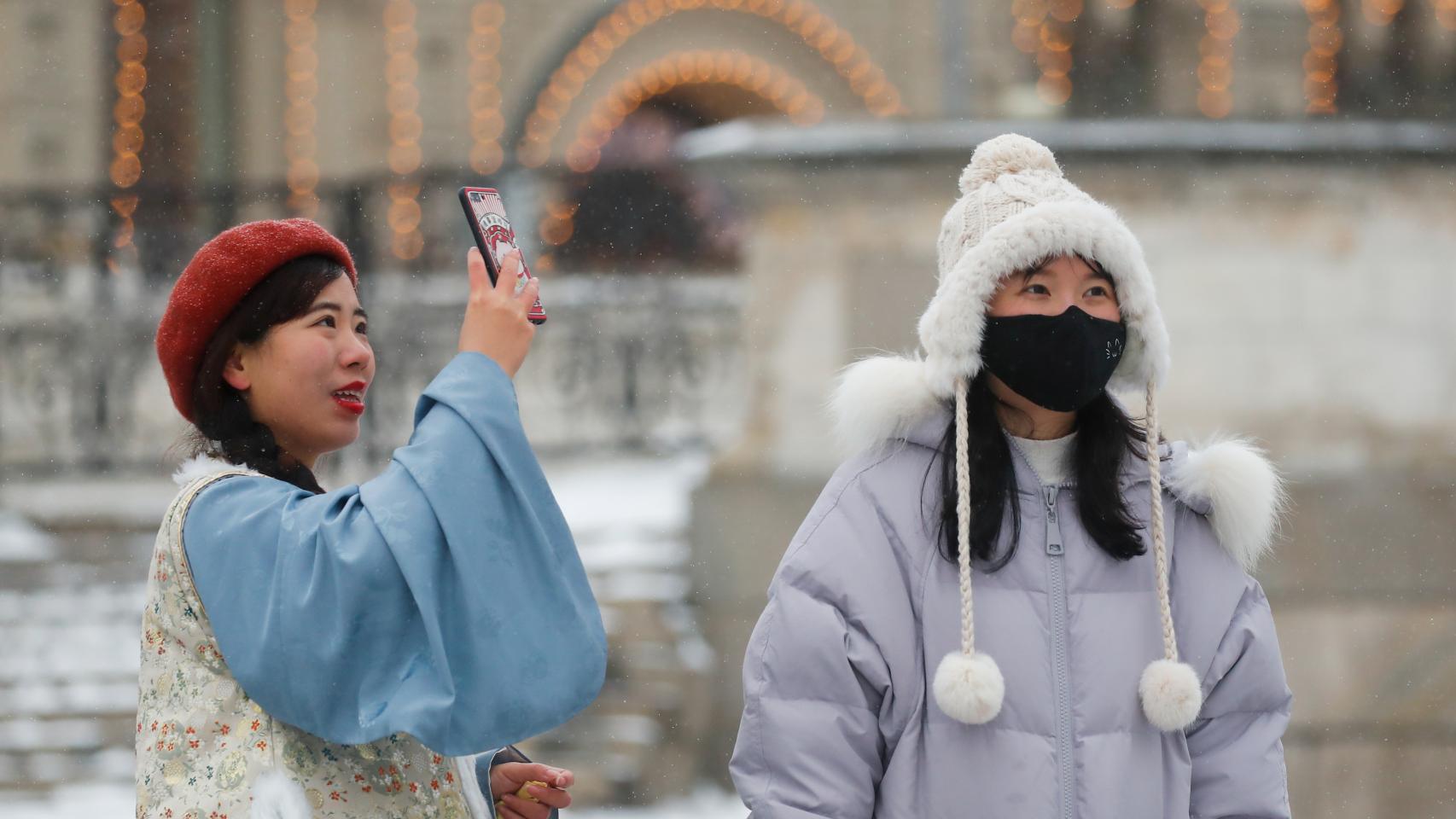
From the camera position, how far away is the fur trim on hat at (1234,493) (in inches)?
84.7

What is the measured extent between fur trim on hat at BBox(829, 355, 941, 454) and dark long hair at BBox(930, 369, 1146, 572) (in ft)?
0.21

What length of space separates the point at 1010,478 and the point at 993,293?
0.28 metres

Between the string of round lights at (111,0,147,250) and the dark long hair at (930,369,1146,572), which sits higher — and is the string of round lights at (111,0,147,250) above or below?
above

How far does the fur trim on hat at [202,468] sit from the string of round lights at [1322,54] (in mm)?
11403

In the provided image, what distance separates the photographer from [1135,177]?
5.38 metres

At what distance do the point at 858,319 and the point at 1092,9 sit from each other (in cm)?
797

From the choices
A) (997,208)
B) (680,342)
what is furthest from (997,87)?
(997,208)

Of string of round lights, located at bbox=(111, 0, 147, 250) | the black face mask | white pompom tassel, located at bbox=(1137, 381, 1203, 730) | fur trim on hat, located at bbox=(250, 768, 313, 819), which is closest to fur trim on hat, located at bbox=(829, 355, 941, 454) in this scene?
the black face mask

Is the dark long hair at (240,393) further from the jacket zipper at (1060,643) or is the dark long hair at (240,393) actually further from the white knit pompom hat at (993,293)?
the jacket zipper at (1060,643)

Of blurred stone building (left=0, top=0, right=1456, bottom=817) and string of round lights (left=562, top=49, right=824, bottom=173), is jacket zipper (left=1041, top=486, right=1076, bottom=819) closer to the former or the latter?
blurred stone building (left=0, top=0, right=1456, bottom=817)

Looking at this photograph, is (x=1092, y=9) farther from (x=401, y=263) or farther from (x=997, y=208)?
(x=997, y=208)

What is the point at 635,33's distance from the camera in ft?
42.7

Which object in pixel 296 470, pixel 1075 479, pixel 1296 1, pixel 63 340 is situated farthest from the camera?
pixel 1296 1

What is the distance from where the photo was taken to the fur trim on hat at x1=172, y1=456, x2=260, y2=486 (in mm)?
1849
